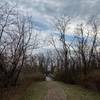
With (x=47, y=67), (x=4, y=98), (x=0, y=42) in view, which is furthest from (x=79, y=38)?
(x=47, y=67)

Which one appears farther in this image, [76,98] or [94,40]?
[94,40]

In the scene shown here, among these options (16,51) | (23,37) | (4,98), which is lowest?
(4,98)

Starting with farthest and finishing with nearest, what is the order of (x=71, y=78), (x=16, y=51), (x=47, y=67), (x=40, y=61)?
(x=47, y=67), (x=40, y=61), (x=71, y=78), (x=16, y=51)

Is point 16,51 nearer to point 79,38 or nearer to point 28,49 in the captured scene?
point 28,49

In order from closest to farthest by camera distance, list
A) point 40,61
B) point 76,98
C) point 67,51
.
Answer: point 76,98 → point 67,51 → point 40,61

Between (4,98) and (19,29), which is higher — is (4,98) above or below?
below

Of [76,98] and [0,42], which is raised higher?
[0,42]

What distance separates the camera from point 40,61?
90625 millimetres

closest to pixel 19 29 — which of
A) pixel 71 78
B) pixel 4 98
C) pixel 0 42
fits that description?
pixel 0 42

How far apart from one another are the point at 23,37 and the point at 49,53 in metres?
63.3

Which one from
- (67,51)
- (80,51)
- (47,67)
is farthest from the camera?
(47,67)

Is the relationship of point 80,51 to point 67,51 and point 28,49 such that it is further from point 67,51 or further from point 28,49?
point 28,49

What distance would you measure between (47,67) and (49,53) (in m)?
8.02

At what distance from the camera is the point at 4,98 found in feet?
58.5
